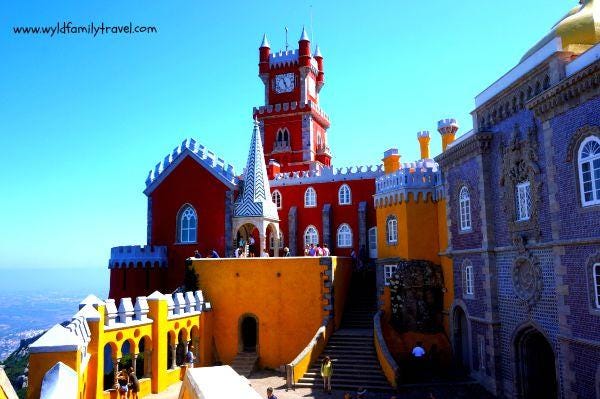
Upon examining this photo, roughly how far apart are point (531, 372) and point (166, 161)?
2094cm

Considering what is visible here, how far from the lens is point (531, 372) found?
1605 cm

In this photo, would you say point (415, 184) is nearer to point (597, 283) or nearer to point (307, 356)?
point (307, 356)

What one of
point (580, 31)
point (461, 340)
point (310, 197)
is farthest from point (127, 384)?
point (310, 197)

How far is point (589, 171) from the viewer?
12.4 metres

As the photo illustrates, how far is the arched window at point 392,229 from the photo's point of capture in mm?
24116

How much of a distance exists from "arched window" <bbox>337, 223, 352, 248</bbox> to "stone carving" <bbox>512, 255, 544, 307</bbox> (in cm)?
1654

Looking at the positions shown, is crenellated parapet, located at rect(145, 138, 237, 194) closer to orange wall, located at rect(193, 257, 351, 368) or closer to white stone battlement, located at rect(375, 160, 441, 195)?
orange wall, located at rect(193, 257, 351, 368)

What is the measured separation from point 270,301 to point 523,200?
1206 cm

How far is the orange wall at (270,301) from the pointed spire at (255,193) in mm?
3459

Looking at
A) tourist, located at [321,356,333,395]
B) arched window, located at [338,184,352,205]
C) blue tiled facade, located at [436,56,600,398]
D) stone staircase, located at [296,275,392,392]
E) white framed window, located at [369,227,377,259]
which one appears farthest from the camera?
arched window, located at [338,184,352,205]

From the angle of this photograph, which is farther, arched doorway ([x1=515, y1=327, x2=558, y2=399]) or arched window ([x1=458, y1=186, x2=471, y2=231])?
arched window ([x1=458, y1=186, x2=471, y2=231])

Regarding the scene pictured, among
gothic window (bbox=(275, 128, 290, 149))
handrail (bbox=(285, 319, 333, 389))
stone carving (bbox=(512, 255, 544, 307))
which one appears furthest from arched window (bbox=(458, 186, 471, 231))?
gothic window (bbox=(275, 128, 290, 149))

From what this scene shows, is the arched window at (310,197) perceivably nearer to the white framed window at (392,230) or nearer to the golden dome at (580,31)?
the white framed window at (392,230)

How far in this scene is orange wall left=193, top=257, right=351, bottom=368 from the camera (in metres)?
22.6
